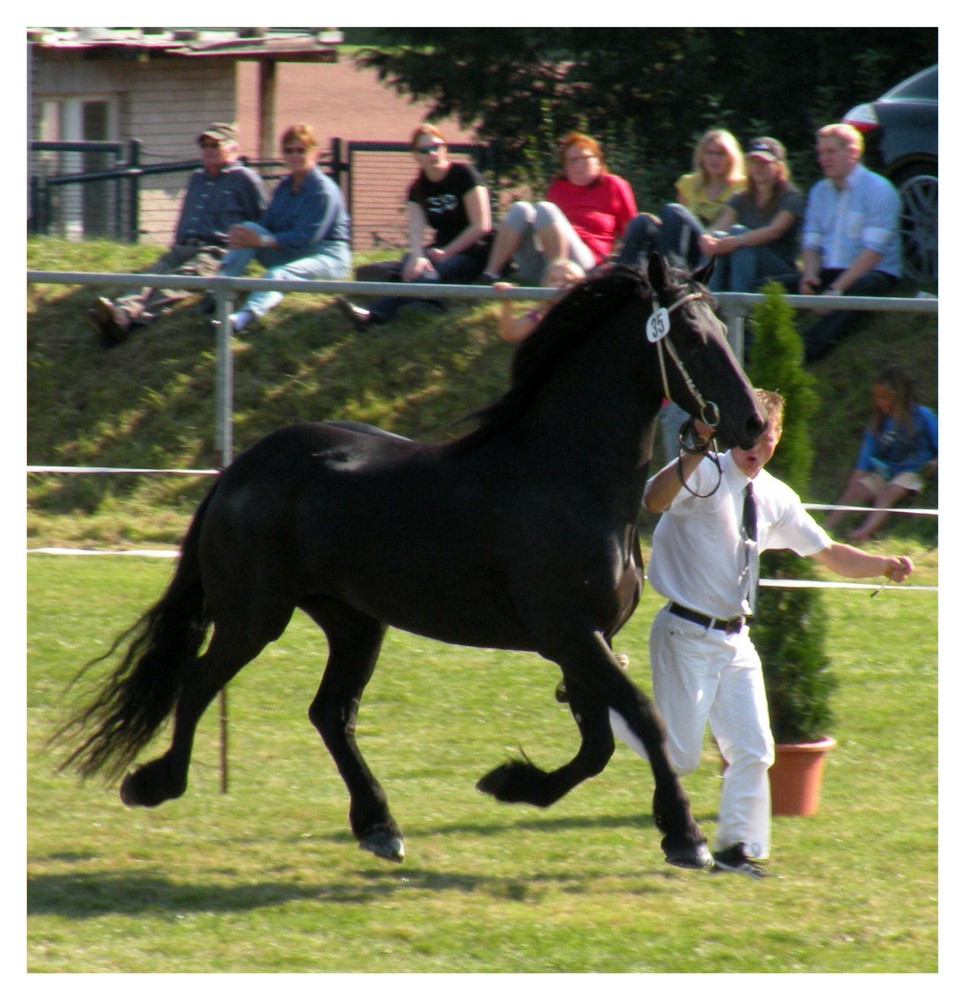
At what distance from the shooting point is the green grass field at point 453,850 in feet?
15.1

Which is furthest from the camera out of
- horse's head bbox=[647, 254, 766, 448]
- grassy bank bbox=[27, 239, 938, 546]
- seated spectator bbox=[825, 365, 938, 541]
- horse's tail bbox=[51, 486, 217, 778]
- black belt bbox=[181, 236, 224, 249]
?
black belt bbox=[181, 236, 224, 249]

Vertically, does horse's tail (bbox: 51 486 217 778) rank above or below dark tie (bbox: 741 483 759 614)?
below

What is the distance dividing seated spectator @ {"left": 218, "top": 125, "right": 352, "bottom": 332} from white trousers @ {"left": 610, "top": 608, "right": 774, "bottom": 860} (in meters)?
5.41

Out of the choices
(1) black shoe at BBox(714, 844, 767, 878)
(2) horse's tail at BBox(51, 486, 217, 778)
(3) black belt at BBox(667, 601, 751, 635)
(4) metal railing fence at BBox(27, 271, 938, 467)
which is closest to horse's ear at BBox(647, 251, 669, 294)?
(3) black belt at BBox(667, 601, 751, 635)

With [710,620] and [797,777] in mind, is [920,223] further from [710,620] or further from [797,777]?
[710,620]

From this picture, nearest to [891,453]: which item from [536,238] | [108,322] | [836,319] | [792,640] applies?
[836,319]

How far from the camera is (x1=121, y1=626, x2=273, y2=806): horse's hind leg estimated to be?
18.0ft

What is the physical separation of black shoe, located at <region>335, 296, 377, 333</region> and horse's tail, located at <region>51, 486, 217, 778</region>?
4.75m

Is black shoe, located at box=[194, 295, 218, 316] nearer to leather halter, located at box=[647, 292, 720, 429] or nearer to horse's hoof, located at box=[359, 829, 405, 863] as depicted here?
horse's hoof, located at box=[359, 829, 405, 863]

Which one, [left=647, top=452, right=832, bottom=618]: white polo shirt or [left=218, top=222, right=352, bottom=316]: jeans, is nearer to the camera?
[left=647, top=452, right=832, bottom=618]: white polo shirt

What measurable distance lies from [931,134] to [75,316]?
6697mm

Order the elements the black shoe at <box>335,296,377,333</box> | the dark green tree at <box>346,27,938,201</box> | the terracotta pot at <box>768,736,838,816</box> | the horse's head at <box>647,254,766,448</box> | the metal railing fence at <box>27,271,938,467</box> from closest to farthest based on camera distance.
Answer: the horse's head at <box>647,254,766,448</box> → the terracotta pot at <box>768,736,838,816</box> → the metal railing fence at <box>27,271,938,467</box> → the black shoe at <box>335,296,377,333</box> → the dark green tree at <box>346,27,938,201</box>

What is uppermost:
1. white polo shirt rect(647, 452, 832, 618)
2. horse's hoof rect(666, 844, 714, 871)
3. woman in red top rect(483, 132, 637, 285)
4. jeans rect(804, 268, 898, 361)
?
woman in red top rect(483, 132, 637, 285)

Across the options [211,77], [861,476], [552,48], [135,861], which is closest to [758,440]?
[135,861]
